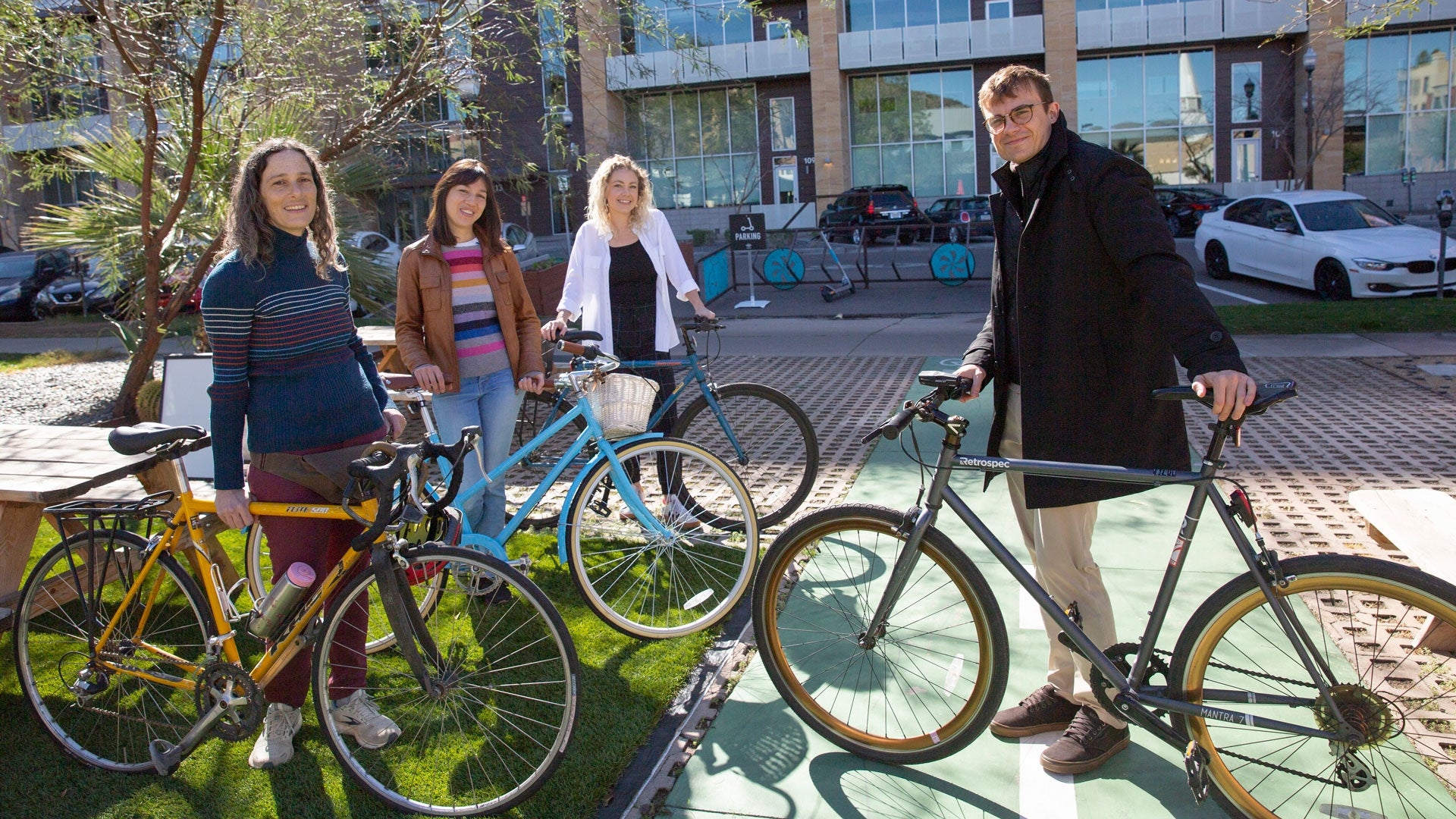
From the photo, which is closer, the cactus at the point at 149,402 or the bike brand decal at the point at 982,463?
the bike brand decal at the point at 982,463

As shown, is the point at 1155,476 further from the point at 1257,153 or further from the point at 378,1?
the point at 1257,153

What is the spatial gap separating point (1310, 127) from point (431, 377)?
120 ft

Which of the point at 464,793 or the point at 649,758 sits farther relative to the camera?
the point at 649,758

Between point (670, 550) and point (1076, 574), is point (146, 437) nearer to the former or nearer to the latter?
point (670, 550)

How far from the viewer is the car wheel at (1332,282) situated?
46.2 ft

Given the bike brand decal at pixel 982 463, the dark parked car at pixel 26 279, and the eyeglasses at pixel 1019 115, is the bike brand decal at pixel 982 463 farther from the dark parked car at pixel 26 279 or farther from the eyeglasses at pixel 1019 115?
the dark parked car at pixel 26 279

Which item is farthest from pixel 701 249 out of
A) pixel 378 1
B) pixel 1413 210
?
pixel 1413 210

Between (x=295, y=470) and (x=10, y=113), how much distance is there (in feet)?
27.1

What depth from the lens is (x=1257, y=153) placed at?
36.6 m

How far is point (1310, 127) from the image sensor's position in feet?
112

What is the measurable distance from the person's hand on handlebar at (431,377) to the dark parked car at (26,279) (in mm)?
21694

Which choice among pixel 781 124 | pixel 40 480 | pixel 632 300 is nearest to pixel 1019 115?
pixel 632 300

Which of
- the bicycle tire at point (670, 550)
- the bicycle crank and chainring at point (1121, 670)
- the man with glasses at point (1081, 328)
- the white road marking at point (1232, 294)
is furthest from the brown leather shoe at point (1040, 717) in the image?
the white road marking at point (1232, 294)

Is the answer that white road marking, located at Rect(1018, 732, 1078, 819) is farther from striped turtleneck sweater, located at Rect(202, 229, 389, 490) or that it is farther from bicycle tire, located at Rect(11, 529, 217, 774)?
bicycle tire, located at Rect(11, 529, 217, 774)
